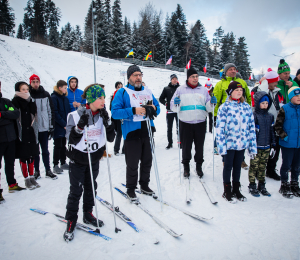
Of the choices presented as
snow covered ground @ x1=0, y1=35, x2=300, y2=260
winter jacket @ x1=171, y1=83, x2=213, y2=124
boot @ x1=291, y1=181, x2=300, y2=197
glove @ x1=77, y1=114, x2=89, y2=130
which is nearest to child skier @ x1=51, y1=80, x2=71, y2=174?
snow covered ground @ x1=0, y1=35, x2=300, y2=260

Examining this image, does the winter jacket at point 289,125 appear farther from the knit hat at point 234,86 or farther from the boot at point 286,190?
the knit hat at point 234,86

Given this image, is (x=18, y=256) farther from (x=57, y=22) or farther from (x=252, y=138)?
(x=57, y=22)

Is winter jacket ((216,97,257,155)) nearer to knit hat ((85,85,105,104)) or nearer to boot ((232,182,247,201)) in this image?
boot ((232,182,247,201))

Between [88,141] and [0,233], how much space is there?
5.90 ft

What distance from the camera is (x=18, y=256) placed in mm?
2215

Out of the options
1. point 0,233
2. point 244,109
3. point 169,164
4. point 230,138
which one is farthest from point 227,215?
point 0,233

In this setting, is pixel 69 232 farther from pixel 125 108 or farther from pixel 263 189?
pixel 263 189

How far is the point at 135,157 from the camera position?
3381 mm

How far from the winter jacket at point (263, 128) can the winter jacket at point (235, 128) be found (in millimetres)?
365

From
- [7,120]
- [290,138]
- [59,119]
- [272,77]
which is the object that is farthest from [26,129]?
[272,77]

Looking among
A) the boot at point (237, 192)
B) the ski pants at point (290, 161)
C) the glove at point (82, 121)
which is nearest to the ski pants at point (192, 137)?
the boot at point (237, 192)

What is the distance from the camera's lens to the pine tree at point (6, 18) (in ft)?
143

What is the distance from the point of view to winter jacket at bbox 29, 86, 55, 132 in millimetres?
4293

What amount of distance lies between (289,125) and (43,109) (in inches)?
212
